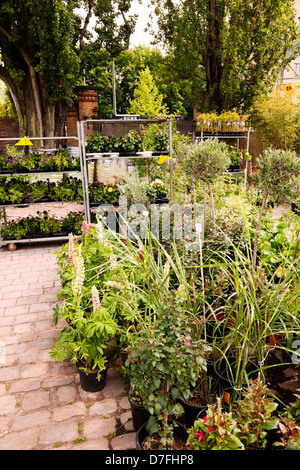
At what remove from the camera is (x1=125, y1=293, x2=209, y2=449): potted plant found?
5.08 ft

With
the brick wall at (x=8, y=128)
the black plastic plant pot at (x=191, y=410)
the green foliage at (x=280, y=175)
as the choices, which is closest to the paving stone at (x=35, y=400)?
the black plastic plant pot at (x=191, y=410)

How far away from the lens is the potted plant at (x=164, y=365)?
155 cm

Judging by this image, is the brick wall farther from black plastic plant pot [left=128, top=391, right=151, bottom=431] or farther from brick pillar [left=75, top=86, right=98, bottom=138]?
black plastic plant pot [left=128, top=391, right=151, bottom=431]

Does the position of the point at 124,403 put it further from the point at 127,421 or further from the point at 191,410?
the point at 191,410

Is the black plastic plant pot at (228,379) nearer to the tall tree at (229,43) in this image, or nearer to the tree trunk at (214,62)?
the tall tree at (229,43)

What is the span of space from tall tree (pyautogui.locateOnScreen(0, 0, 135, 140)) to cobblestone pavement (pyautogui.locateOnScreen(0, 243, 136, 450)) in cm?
751

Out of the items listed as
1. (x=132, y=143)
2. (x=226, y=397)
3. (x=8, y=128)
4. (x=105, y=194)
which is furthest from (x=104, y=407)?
(x=8, y=128)

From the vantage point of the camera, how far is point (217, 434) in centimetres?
132

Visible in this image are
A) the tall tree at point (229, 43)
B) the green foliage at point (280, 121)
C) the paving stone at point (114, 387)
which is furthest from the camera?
the tall tree at point (229, 43)

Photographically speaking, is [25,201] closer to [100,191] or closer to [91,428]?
[100,191]

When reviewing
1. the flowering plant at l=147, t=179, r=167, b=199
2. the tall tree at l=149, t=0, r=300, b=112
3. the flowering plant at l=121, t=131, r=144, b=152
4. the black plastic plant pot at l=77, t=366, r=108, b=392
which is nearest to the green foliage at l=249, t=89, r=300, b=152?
the tall tree at l=149, t=0, r=300, b=112

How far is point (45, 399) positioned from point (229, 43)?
1019cm

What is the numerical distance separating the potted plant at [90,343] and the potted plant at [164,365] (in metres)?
0.52
